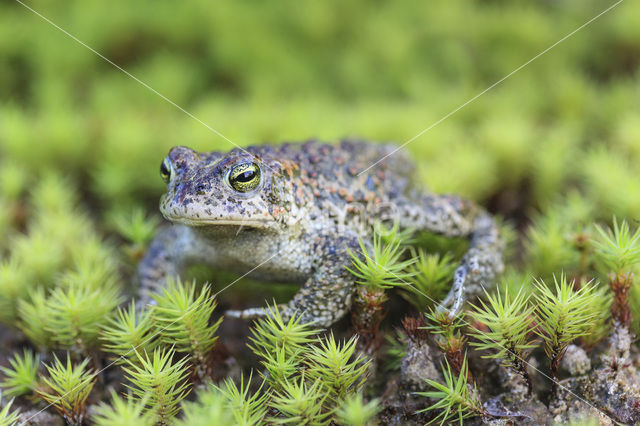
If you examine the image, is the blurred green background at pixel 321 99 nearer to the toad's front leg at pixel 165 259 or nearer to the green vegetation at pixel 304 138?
the green vegetation at pixel 304 138

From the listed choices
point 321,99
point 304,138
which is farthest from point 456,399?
A: point 321,99

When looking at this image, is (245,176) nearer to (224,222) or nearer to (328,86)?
(224,222)

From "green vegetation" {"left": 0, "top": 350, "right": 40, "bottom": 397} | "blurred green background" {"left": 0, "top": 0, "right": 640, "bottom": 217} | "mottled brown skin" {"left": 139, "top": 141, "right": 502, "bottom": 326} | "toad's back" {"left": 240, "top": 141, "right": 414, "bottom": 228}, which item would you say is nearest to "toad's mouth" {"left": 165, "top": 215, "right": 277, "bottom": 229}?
"mottled brown skin" {"left": 139, "top": 141, "right": 502, "bottom": 326}

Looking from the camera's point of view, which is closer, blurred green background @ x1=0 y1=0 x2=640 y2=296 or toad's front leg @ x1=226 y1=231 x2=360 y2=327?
toad's front leg @ x1=226 y1=231 x2=360 y2=327

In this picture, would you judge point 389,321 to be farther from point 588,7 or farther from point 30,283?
point 588,7

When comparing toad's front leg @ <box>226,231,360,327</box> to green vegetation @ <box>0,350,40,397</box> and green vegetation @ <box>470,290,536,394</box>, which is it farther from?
green vegetation @ <box>0,350,40,397</box>

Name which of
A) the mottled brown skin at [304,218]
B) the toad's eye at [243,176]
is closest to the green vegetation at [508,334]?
the mottled brown skin at [304,218]

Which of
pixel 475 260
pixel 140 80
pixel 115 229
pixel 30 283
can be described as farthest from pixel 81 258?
pixel 140 80
